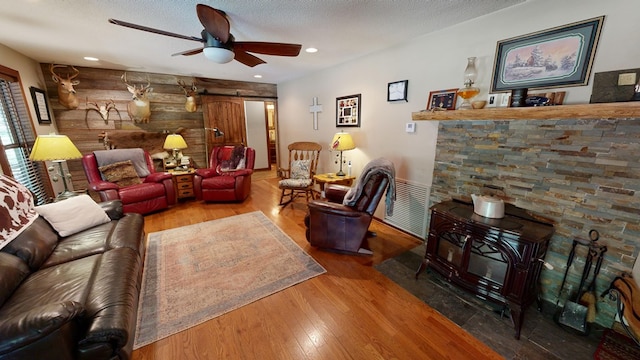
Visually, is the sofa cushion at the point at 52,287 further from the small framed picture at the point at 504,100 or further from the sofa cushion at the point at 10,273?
the small framed picture at the point at 504,100

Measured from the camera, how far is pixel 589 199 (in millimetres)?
1671

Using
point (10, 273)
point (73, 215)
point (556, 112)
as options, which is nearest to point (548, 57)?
point (556, 112)

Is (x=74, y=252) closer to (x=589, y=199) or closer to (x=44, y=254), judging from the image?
(x=44, y=254)

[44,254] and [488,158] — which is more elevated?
[488,158]

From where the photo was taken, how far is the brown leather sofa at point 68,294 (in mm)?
1015

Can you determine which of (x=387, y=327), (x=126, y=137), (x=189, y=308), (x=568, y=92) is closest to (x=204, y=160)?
(x=126, y=137)

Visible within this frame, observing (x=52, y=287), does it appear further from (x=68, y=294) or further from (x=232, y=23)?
(x=232, y=23)

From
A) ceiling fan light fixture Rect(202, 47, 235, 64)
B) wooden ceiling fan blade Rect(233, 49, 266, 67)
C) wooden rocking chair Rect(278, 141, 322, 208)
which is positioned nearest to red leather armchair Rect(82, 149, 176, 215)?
wooden rocking chair Rect(278, 141, 322, 208)

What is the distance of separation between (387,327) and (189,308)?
1.48 m

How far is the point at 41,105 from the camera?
3355 mm

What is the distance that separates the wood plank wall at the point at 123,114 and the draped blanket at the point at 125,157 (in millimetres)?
688

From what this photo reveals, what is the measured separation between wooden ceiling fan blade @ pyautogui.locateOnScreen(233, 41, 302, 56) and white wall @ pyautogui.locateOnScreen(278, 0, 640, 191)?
1.38 metres

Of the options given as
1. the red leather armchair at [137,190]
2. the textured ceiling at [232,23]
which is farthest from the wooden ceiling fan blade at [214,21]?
the red leather armchair at [137,190]

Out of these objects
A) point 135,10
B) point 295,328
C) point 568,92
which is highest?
point 135,10
